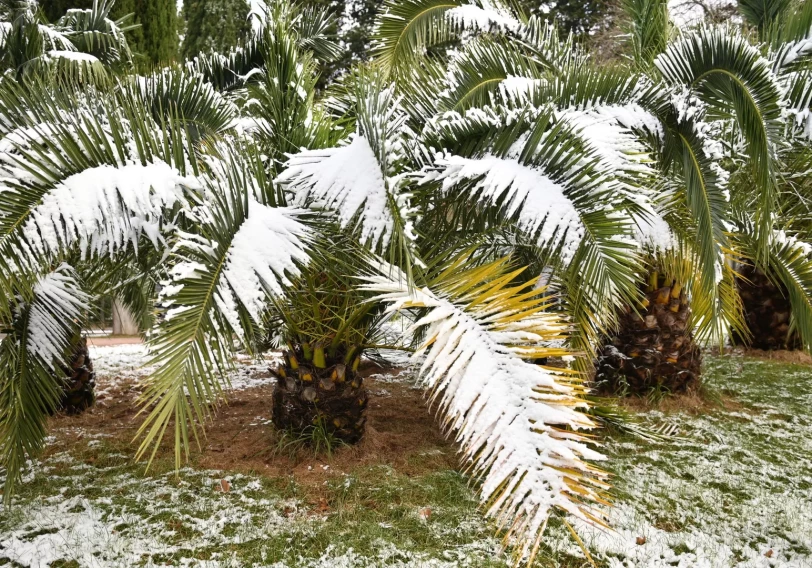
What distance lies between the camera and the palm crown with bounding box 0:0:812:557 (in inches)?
80.2

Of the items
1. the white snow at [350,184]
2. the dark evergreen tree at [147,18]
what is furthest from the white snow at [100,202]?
the dark evergreen tree at [147,18]

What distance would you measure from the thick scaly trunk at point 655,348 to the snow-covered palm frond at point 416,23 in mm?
2558

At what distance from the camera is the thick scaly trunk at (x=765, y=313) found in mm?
6551

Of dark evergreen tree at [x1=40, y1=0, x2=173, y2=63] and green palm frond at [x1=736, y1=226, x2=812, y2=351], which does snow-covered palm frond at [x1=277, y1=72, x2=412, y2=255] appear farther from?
dark evergreen tree at [x1=40, y1=0, x2=173, y2=63]

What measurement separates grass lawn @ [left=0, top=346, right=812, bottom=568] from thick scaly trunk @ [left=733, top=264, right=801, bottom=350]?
249cm

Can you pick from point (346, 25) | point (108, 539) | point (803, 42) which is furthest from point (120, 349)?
point (346, 25)

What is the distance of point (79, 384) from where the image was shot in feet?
15.5

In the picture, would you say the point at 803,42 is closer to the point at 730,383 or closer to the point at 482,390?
the point at 730,383

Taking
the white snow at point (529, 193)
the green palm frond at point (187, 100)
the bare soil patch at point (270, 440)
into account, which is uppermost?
the green palm frond at point (187, 100)

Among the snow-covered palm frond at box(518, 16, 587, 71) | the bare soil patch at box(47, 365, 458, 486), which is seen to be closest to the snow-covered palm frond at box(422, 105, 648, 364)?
the bare soil patch at box(47, 365, 458, 486)

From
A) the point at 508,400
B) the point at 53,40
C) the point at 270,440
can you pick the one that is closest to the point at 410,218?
the point at 508,400

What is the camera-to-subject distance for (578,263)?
2.53 m

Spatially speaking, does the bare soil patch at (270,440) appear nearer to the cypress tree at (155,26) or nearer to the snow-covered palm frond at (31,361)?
the snow-covered palm frond at (31,361)

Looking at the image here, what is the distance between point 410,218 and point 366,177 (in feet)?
0.90
